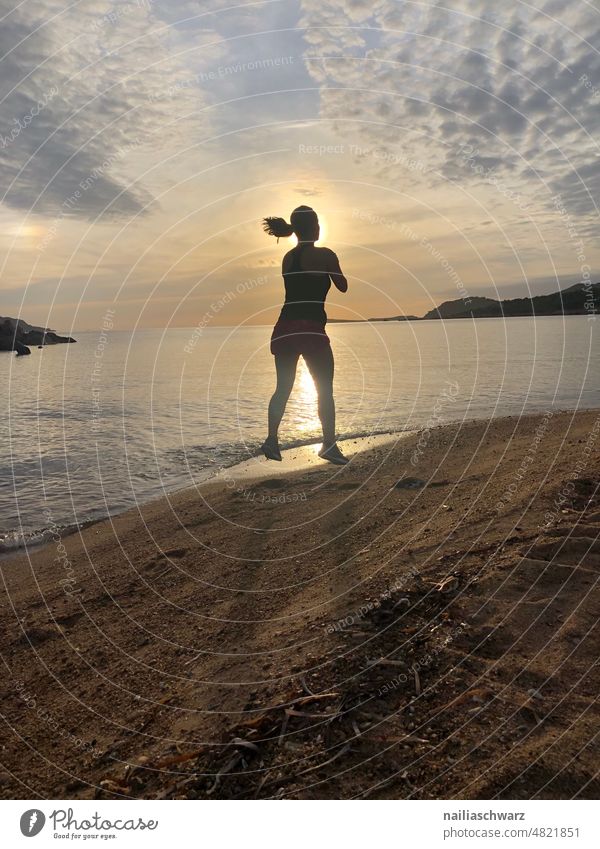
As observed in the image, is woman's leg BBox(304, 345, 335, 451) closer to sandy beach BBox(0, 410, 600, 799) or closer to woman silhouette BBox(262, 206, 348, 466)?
woman silhouette BBox(262, 206, 348, 466)

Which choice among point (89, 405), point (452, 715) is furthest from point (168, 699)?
point (89, 405)

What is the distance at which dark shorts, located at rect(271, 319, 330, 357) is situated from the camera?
577cm

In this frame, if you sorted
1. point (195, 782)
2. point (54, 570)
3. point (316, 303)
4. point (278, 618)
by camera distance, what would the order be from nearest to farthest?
1. point (195, 782)
2. point (316, 303)
3. point (278, 618)
4. point (54, 570)

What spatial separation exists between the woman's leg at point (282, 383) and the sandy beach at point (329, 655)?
2617 millimetres

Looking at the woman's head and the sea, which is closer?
the woman's head

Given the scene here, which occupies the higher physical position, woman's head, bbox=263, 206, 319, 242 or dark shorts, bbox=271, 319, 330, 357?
woman's head, bbox=263, 206, 319, 242

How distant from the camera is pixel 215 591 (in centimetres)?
857

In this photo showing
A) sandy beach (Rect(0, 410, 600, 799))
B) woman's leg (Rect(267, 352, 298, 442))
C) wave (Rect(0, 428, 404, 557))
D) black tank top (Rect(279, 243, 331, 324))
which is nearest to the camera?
sandy beach (Rect(0, 410, 600, 799))

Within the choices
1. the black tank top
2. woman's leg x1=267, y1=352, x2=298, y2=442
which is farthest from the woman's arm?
woman's leg x1=267, y1=352, x2=298, y2=442

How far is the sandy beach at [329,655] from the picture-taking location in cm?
444

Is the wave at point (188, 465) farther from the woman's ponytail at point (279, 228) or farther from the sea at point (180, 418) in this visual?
the woman's ponytail at point (279, 228)

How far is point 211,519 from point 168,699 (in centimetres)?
678

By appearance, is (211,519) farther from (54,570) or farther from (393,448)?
(393,448)

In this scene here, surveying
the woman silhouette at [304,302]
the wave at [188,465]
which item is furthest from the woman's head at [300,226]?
the wave at [188,465]
